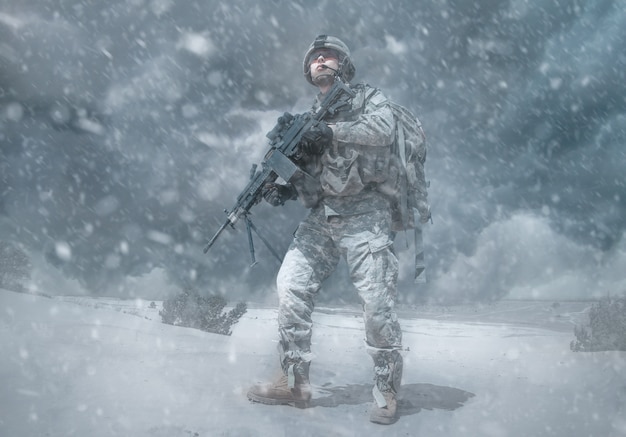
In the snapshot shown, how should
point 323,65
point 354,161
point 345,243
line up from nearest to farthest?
point 354,161, point 345,243, point 323,65

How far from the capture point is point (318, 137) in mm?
3416

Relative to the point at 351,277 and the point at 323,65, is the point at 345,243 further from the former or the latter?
the point at 323,65

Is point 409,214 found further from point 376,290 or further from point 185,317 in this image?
point 185,317

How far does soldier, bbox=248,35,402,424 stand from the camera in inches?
133

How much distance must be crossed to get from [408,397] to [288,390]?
1.13 metres

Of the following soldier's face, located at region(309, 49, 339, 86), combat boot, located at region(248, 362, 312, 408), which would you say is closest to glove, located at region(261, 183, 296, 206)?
soldier's face, located at region(309, 49, 339, 86)

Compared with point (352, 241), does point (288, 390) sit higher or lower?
lower

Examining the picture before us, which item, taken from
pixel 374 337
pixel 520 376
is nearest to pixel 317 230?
pixel 374 337

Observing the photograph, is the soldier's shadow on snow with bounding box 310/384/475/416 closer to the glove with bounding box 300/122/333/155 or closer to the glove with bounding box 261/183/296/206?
the glove with bounding box 261/183/296/206

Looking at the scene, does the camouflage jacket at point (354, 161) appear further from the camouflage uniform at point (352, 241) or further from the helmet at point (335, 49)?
the helmet at point (335, 49)

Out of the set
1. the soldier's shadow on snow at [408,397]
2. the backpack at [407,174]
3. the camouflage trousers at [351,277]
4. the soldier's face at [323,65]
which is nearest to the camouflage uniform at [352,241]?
the camouflage trousers at [351,277]

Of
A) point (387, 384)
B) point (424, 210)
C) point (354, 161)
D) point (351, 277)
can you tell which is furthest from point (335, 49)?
point (387, 384)

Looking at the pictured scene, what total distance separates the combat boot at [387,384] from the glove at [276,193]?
1518mm

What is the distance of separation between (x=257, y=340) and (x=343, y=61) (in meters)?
3.81
